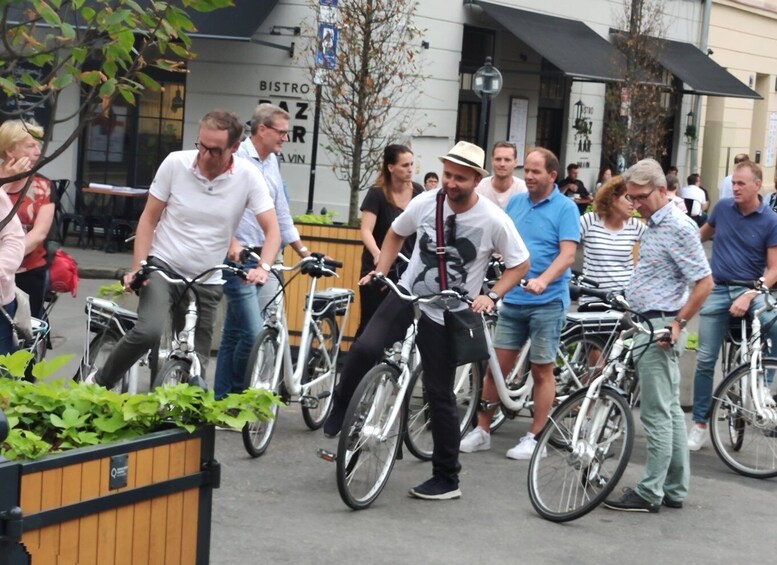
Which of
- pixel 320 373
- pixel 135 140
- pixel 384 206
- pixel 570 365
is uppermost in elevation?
pixel 135 140

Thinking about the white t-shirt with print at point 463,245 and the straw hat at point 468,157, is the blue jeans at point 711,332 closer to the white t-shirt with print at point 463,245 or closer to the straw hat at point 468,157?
the white t-shirt with print at point 463,245

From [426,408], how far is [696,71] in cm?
2256

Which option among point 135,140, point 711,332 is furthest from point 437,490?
point 135,140

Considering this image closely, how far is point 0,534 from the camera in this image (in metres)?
3.50


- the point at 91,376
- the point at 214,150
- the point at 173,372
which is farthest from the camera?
the point at 91,376

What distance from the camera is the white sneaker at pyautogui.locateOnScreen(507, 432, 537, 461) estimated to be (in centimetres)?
827

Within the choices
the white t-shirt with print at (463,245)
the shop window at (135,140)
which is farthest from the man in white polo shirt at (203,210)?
the shop window at (135,140)

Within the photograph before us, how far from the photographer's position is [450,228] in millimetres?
6965

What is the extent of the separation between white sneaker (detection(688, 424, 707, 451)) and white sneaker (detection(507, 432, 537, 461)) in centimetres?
119

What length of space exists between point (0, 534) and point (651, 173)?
14.7ft

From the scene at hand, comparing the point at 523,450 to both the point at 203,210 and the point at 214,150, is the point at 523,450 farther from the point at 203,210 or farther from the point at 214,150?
the point at 214,150

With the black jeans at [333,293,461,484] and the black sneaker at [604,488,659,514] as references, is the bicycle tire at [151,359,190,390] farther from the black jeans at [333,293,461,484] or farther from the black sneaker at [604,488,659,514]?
the black sneaker at [604,488,659,514]

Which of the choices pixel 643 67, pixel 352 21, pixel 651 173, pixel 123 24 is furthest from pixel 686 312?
pixel 643 67

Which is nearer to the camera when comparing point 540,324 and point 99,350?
point 99,350
